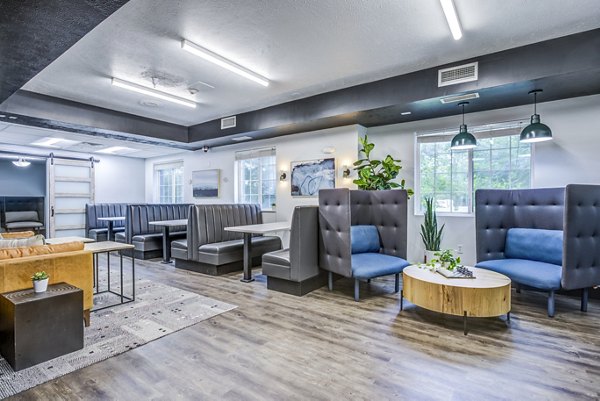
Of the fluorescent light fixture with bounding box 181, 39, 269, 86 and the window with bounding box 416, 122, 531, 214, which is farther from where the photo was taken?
the window with bounding box 416, 122, 531, 214

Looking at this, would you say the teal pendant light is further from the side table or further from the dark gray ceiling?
the side table

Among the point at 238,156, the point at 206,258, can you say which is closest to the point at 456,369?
the point at 206,258

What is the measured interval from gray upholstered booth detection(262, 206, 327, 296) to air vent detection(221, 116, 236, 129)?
10.3ft

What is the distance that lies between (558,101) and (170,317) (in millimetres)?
5498

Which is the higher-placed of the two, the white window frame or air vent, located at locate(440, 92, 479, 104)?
air vent, located at locate(440, 92, 479, 104)

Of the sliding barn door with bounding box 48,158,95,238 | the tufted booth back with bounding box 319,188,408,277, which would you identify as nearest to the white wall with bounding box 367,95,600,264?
the tufted booth back with bounding box 319,188,408,277

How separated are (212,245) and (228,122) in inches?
108

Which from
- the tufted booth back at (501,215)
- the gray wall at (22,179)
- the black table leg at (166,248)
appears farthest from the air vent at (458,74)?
the gray wall at (22,179)

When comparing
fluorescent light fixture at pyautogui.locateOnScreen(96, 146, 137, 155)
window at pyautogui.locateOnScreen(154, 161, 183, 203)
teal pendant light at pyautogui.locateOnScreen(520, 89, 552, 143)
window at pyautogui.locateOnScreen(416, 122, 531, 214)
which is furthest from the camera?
window at pyautogui.locateOnScreen(154, 161, 183, 203)

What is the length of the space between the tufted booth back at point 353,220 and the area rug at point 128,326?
1.39 metres

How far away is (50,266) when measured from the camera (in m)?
2.54

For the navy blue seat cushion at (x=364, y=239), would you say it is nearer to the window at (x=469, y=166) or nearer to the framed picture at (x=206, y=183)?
the window at (x=469, y=166)

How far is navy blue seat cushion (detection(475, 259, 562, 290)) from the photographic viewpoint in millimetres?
3035

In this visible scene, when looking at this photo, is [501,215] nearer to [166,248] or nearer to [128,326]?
[128,326]
